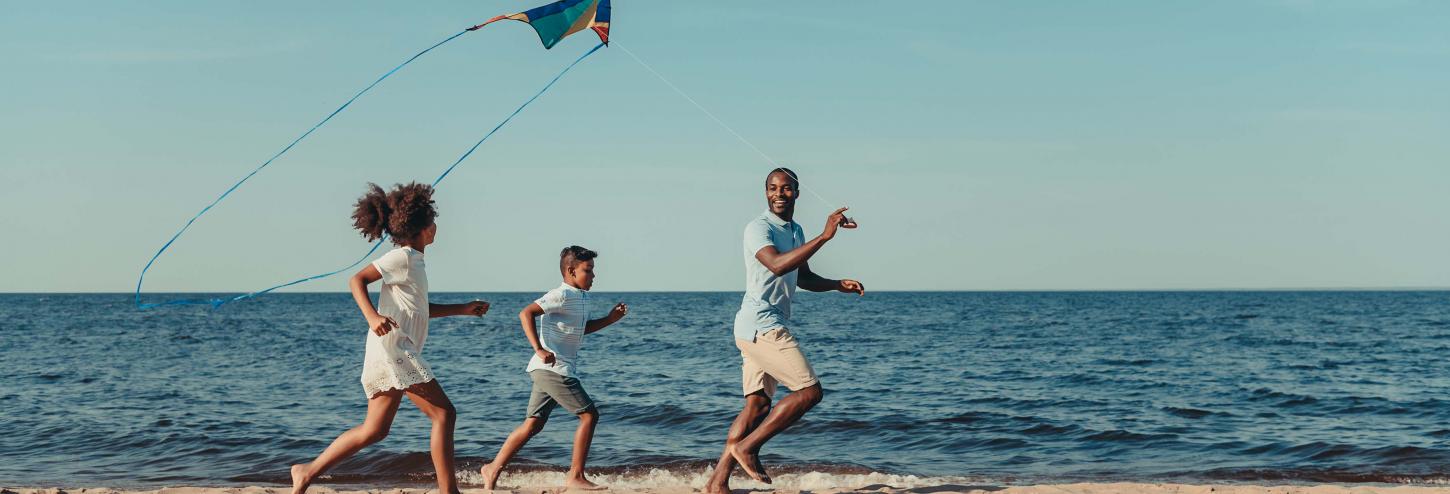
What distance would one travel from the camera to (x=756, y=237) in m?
5.93

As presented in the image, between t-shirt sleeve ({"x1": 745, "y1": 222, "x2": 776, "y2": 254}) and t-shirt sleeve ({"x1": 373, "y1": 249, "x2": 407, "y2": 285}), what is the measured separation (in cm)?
173

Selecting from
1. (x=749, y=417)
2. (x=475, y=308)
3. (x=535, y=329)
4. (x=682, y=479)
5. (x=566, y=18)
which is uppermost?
(x=566, y=18)

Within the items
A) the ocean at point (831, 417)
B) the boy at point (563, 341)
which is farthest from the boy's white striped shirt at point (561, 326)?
the ocean at point (831, 417)

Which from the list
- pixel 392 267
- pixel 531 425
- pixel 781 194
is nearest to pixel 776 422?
pixel 781 194

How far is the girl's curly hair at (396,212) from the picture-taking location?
5.57 m

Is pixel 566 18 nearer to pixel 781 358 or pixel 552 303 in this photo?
pixel 552 303

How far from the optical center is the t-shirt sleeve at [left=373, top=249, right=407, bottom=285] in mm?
5414

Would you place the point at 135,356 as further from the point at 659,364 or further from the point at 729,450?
the point at 729,450

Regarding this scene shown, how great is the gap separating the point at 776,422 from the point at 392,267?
2.13m

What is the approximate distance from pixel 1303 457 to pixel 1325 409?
420 centimetres

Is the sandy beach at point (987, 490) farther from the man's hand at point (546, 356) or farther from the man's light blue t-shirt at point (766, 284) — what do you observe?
the man's light blue t-shirt at point (766, 284)

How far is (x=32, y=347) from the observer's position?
28578 millimetres

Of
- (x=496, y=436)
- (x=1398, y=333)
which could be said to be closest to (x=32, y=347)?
(x=496, y=436)

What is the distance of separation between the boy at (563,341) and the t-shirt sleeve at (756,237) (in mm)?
1070
